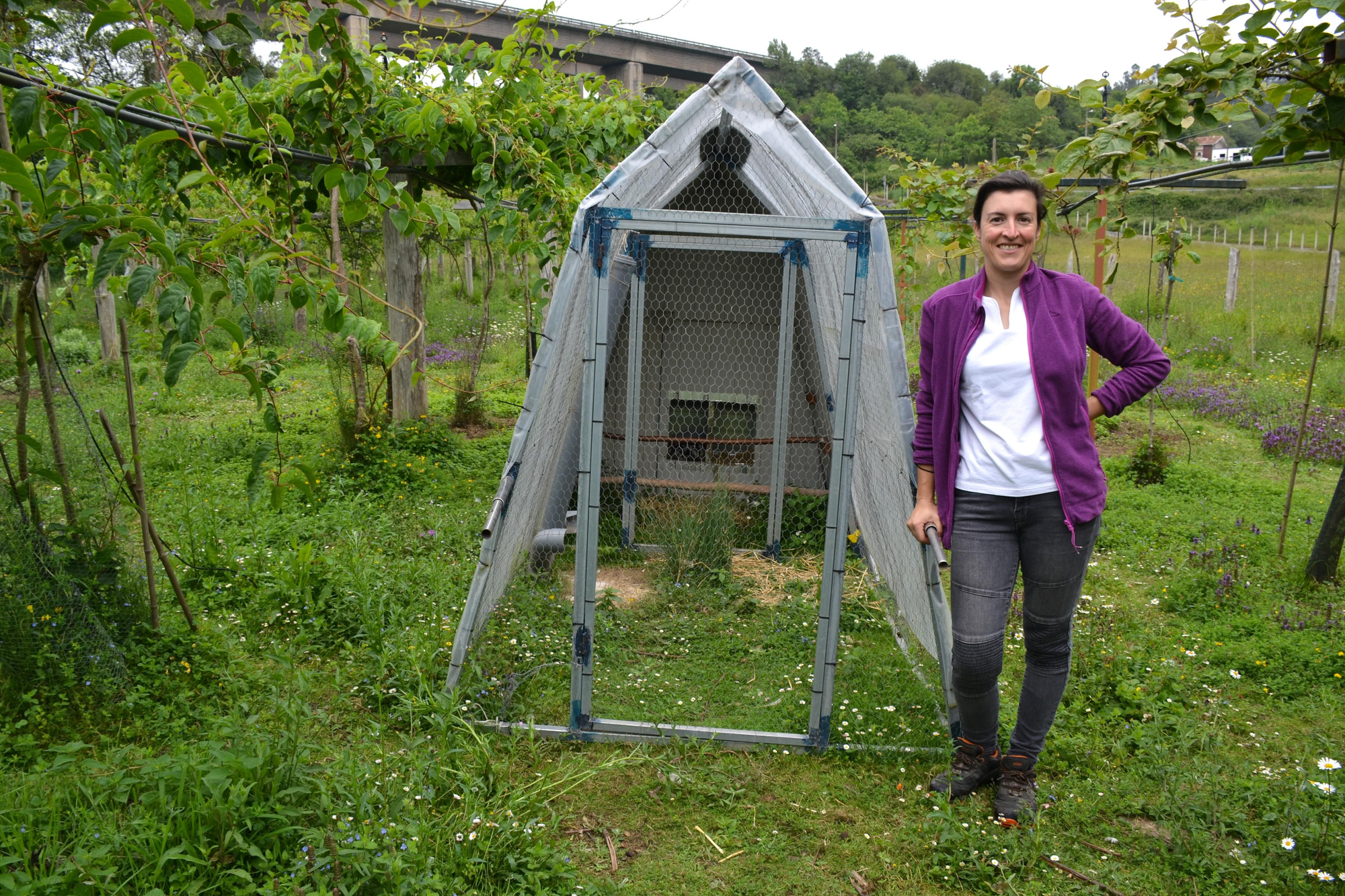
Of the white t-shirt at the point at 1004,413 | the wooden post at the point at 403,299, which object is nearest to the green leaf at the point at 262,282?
the white t-shirt at the point at 1004,413

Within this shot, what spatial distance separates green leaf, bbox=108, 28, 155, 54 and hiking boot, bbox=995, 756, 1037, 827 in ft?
9.56

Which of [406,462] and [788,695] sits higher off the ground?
[406,462]

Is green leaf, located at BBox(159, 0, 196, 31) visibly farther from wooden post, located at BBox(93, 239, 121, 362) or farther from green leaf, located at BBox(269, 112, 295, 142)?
wooden post, located at BBox(93, 239, 121, 362)

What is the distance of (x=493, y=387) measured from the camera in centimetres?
941

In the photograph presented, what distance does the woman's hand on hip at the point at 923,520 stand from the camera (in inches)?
104

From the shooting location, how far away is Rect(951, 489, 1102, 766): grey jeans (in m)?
2.43

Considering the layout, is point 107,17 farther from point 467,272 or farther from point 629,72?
point 629,72

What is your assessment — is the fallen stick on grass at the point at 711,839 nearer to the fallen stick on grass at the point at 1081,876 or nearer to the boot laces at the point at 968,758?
the boot laces at the point at 968,758

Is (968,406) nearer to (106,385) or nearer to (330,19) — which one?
(330,19)

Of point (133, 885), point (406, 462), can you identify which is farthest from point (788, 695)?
point (406, 462)

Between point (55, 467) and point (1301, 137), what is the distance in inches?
162

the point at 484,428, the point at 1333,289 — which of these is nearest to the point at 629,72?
the point at 1333,289

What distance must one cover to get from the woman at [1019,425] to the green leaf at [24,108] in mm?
2242

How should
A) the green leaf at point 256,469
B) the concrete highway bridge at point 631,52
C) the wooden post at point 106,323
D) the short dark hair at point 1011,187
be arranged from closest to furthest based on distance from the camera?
the green leaf at point 256,469
the short dark hair at point 1011,187
the wooden post at point 106,323
the concrete highway bridge at point 631,52
